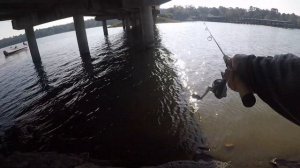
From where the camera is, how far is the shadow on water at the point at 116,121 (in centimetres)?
904

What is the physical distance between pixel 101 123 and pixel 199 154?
198 inches

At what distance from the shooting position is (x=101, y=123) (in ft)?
38.0

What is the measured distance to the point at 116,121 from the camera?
11.6m

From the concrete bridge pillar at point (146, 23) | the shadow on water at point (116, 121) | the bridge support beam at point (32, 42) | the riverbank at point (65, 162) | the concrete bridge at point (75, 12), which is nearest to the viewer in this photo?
the riverbank at point (65, 162)

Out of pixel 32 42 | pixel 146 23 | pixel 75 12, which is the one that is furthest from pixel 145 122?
pixel 32 42

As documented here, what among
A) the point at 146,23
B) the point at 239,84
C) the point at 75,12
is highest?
the point at 75,12

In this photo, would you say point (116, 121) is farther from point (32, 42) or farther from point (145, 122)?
point (32, 42)

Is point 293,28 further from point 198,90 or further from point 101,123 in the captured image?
point 101,123

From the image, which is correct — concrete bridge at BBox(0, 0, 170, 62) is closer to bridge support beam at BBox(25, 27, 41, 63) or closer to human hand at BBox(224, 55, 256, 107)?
bridge support beam at BBox(25, 27, 41, 63)

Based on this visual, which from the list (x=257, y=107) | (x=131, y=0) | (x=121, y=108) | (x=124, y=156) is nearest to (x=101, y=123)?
(x=121, y=108)

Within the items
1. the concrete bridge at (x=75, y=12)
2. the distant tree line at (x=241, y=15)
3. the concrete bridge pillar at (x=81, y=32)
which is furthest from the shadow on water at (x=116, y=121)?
the distant tree line at (x=241, y=15)

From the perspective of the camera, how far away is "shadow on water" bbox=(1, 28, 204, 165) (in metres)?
9.04

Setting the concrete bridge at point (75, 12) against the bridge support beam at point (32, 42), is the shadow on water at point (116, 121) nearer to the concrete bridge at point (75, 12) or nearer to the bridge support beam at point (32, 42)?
the concrete bridge at point (75, 12)

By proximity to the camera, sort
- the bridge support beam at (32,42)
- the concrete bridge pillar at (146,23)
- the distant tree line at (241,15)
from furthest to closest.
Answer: the distant tree line at (241,15), the bridge support beam at (32,42), the concrete bridge pillar at (146,23)
